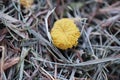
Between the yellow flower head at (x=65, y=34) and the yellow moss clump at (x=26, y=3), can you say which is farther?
the yellow moss clump at (x=26, y=3)

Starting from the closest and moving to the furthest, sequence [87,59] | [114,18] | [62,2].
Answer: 1. [87,59]
2. [114,18]
3. [62,2]

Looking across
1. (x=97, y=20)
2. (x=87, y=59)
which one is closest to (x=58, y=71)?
(x=87, y=59)

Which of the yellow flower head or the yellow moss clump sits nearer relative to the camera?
the yellow flower head

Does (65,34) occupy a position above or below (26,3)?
below

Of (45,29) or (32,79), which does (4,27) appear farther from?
(32,79)

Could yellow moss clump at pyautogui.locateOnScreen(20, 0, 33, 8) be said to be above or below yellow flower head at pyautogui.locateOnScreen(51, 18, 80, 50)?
above

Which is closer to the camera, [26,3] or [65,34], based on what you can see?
[65,34]

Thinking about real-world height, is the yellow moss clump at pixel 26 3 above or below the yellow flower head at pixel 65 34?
above

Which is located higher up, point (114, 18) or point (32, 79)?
point (114, 18)
